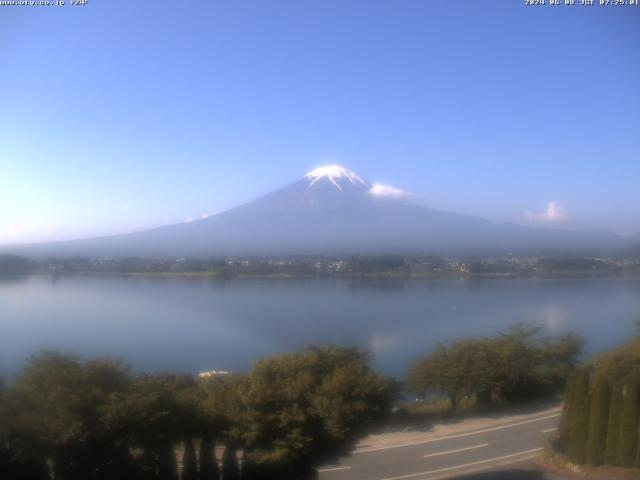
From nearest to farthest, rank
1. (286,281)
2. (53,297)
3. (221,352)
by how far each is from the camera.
→ 1. (221,352)
2. (53,297)
3. (286,281)

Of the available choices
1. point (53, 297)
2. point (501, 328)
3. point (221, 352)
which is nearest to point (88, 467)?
point (221, 352)

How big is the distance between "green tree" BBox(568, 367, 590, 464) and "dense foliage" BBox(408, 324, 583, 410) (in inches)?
118

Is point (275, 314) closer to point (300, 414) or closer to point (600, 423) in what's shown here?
point (300, 414)

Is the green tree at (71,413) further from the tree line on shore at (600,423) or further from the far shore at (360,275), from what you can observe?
the far shore at (360,275)

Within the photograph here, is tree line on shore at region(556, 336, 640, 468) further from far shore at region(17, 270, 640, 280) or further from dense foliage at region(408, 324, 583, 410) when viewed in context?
far shore at region(17, 270, 640, 280)

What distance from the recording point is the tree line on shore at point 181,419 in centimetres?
403

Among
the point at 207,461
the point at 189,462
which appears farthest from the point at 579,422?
the point at 189,462

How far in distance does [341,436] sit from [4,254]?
7.54 metres

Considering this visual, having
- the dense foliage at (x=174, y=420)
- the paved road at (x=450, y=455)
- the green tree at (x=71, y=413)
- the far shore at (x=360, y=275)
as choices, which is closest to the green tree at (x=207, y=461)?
the dense foliage at (x=174, y=420)

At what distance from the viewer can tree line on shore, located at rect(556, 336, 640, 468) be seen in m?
5.47

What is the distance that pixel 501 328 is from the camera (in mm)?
11477

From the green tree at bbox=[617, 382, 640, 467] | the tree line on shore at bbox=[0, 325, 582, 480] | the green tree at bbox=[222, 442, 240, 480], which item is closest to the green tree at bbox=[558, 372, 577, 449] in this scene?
the green tree at bbox=[617, 382, 640, 467]

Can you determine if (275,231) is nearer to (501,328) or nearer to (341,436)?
(501,328)

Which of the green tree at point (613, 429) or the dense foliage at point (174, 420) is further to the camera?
the green tree at point (613, 429)
